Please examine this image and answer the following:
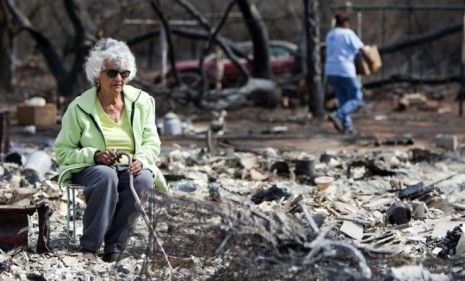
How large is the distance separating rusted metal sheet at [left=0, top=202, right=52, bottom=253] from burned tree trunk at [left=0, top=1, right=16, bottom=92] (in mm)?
19233

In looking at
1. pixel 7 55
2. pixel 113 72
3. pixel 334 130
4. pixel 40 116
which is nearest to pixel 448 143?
pixel 334 130

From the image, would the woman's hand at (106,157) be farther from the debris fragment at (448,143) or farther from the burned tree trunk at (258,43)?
the burned tree trunk at (258,43)

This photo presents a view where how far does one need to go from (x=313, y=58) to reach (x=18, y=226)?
1203 cm

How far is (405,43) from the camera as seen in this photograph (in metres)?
25.5

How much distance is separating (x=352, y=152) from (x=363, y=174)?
2318mm

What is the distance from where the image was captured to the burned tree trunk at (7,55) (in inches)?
1048

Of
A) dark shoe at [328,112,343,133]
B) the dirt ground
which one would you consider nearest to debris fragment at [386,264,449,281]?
the dirt ground

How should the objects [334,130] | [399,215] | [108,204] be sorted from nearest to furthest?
[108,204], [399,215], [334,130]

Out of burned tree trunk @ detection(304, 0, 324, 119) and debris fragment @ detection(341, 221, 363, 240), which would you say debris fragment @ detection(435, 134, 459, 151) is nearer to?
burned tree trunk @ detection(304, 0, 324, 119)

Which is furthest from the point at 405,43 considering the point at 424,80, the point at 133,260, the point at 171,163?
the point at 133,260

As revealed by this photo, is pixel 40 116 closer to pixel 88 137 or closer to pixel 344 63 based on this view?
pixel 344 63

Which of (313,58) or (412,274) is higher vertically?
(313,58)

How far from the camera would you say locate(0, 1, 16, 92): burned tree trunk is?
1048 inches

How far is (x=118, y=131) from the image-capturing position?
7770 mm
